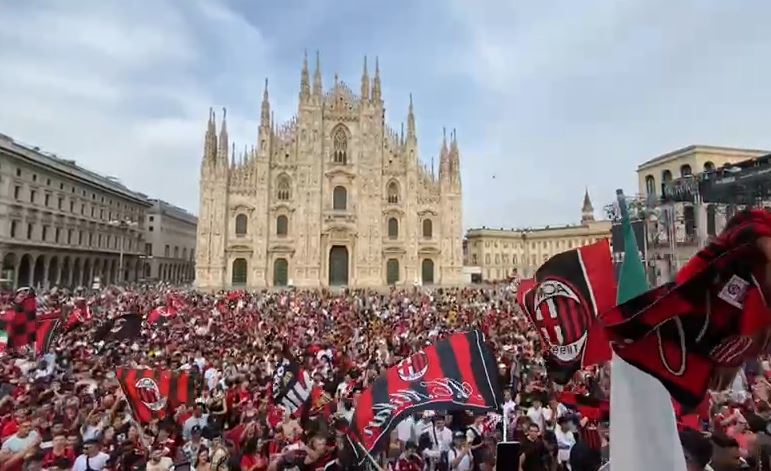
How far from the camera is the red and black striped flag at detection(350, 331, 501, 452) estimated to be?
17.4 ft

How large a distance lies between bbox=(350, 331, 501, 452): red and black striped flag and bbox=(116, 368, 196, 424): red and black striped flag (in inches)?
141

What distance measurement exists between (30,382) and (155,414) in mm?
3469

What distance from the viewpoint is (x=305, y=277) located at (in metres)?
40.8

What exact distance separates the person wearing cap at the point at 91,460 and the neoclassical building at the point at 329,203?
1399 inches

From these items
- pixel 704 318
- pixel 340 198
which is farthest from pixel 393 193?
pixel 704 318

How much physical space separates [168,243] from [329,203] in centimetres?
3337

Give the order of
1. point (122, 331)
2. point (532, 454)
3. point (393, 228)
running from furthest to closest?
point (393, 228) → point (122, 331) → point (532, 454)

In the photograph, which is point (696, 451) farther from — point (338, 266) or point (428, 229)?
point (428, 229)

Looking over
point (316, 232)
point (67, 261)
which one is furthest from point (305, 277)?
point (67, 261)

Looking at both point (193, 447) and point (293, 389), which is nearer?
point (193, 447)

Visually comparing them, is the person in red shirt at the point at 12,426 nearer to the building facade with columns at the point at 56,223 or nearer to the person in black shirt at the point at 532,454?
the person in black shirt at the point at 532,454

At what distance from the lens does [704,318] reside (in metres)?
2.57

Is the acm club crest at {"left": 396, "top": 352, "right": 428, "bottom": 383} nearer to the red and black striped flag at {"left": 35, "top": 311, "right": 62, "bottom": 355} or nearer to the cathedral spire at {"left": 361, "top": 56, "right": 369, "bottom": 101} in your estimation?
the red and black striped flag at {"left": 35, "top": 311, "right": 62, "bottom": 355}

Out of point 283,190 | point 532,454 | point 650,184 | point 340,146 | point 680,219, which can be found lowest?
point 532,454
